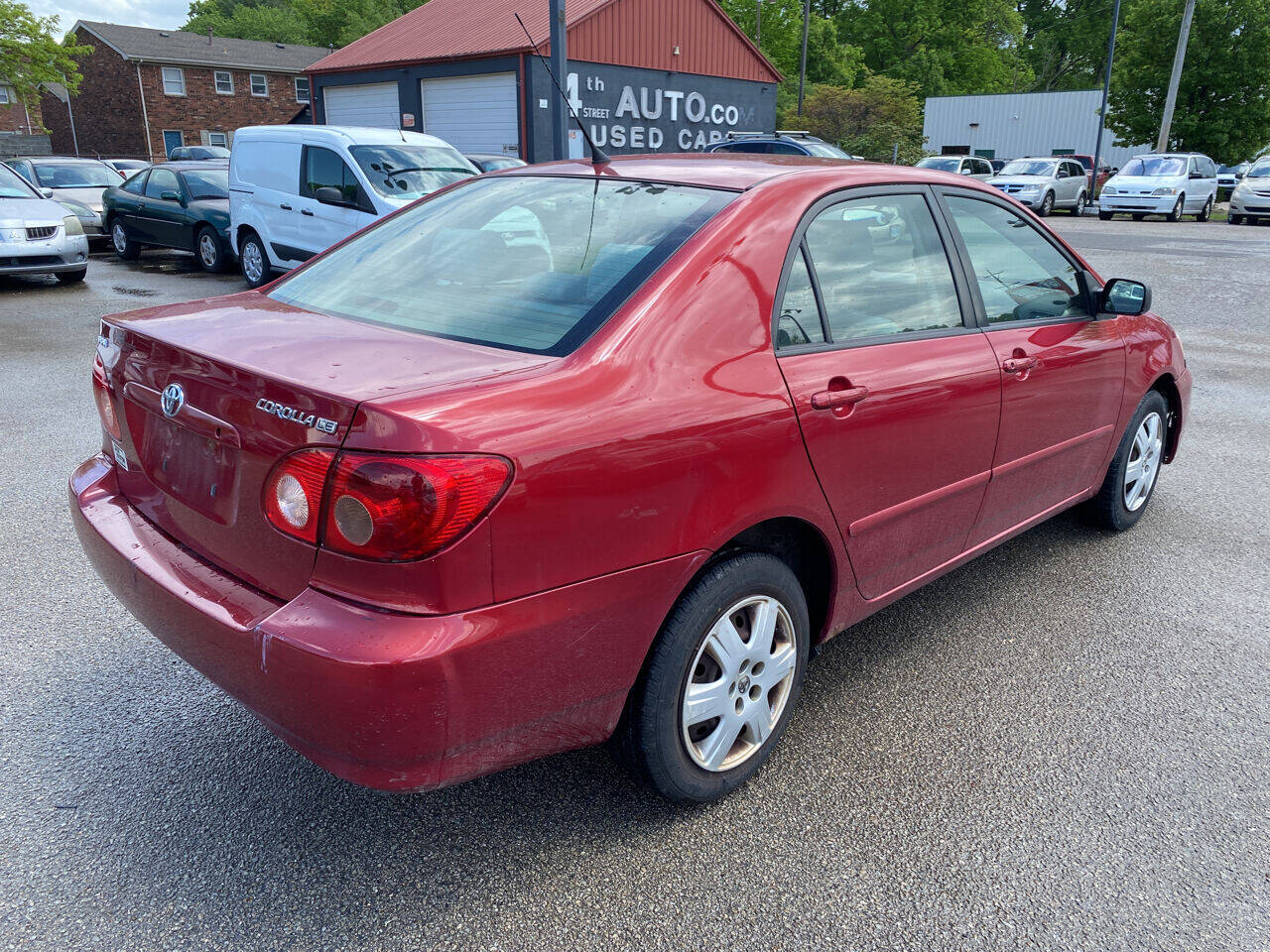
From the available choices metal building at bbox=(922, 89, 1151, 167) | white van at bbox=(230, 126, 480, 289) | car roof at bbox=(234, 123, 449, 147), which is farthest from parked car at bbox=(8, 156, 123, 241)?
metal building at bbox=(922, 89, 1151, 167)

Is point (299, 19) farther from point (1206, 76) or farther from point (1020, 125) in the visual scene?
point (1206, 76)

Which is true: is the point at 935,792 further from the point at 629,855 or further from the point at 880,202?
the point at 880,202

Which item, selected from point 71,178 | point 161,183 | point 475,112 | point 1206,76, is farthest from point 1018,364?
point 1206,76

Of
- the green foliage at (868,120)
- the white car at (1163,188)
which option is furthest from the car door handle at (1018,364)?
the green foliage at (868,120)

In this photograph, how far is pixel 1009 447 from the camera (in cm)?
336

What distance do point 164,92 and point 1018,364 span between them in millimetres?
55452

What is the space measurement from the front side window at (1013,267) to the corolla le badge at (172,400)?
2.40 metres

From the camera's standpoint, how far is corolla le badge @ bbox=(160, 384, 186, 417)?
232 cm

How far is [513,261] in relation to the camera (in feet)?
8.90

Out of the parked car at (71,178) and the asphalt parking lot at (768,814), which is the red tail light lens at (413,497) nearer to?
the asphalt parking lot at (768,814)

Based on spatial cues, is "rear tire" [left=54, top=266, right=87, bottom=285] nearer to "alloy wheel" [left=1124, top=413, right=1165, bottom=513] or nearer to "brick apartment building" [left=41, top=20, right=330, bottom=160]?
"alloy wheel" [left=1124, top=413, right=1165, bottom=513]

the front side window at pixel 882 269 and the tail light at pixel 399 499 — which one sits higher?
the front side window at pixel 882 269

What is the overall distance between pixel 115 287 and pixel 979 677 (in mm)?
12074

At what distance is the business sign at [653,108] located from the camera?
1085 inches
